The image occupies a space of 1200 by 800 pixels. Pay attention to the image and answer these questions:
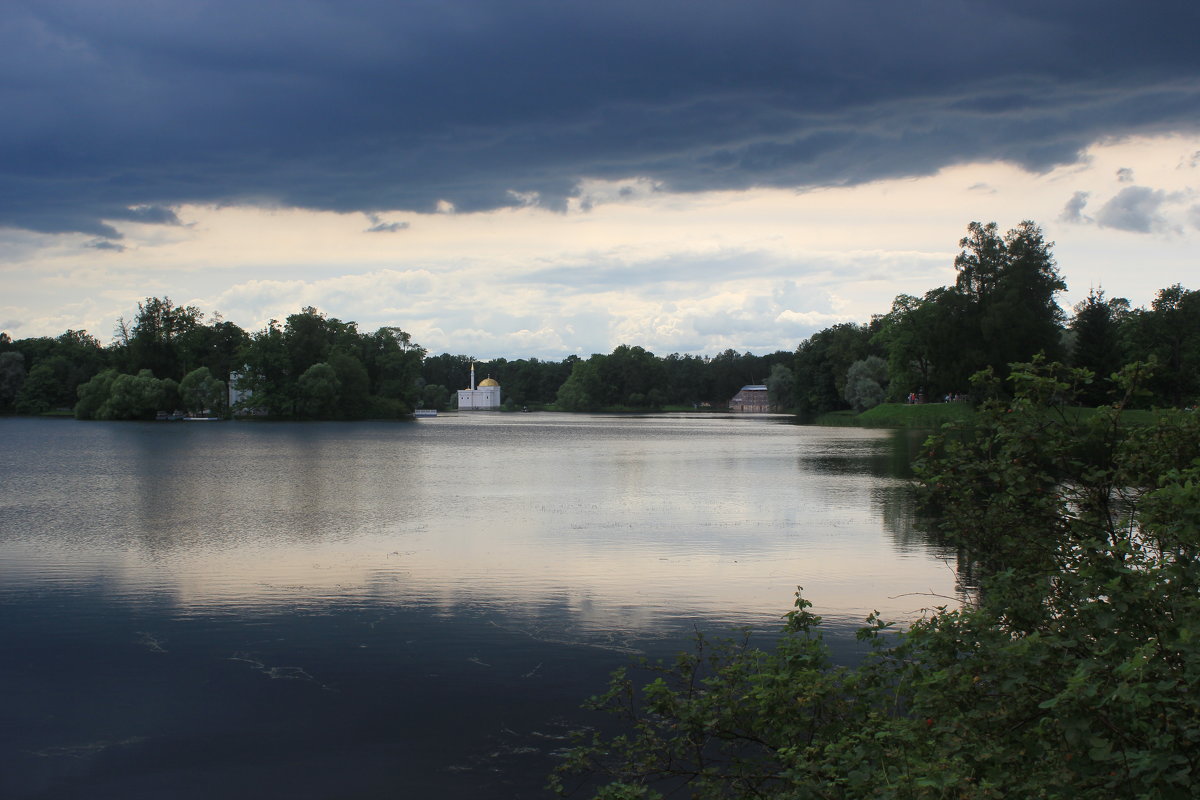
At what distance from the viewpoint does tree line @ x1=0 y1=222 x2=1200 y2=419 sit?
6238 cm

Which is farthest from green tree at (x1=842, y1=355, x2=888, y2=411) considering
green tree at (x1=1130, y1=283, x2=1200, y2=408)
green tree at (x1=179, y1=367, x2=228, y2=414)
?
green tree at (x1=179, y1=367, x2=228, y2=414)

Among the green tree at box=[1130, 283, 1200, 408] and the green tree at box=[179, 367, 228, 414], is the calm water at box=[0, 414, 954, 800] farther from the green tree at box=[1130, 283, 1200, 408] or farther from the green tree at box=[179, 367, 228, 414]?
the green tree at box=[179, 367, 228, 414]

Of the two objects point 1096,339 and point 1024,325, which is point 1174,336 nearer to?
point 1096,339

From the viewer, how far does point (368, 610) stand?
11953mm

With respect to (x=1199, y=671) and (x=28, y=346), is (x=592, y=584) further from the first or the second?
(x=28, y=346)

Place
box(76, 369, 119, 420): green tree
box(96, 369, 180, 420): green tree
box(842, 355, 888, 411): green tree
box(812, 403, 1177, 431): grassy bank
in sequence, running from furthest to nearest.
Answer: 1. box(76, 369, 119, 420): green tree
2. box(96, 369, 180, 420): green tree
3. box(842, 355, 888, 411): green tree
4. box(812, 403, 1177, 431): grassy bank

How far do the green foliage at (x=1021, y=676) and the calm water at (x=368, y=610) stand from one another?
5.91 ft

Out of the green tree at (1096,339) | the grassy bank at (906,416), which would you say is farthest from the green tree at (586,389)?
the green tree at (1096,339)

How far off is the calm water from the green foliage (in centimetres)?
180

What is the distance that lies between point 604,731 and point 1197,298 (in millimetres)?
81729

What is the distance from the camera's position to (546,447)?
52.9 metres

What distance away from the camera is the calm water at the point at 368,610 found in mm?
7441

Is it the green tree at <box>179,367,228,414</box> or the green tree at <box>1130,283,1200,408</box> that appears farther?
the green tree at <box>179,367,228,414</box>

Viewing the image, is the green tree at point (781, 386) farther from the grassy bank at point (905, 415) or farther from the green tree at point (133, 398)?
the green tree at point (133, 398)
